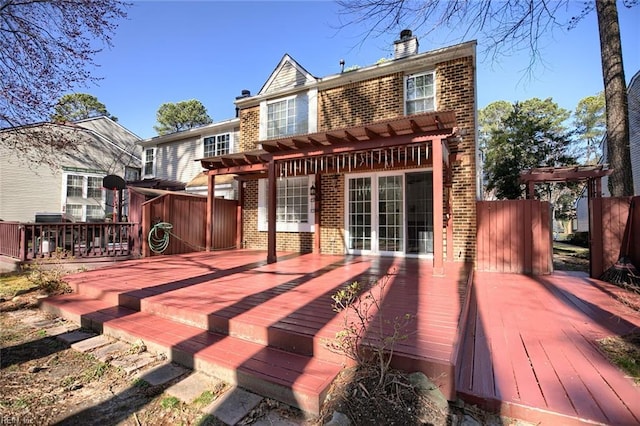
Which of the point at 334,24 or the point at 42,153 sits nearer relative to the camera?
the point at 334,24

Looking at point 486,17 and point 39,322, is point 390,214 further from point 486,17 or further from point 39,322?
point 39,322

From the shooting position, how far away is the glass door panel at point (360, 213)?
26.4 feet

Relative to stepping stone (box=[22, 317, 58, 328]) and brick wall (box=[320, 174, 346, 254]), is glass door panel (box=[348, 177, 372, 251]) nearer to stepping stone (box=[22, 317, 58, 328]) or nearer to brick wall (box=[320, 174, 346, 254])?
brick wall (box=[320, 174, 346, 254])

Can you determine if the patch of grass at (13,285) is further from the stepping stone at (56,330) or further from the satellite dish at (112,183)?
the satellite dish at (112,183)

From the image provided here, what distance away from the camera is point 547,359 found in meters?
2.59

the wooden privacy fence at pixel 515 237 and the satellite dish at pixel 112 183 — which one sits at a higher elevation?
the satellite dish at pixel 112 183

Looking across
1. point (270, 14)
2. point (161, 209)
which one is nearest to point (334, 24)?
point (270, 14)

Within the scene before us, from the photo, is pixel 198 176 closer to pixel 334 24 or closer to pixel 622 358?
pixel 334 24

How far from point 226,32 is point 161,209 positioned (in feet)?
19.4

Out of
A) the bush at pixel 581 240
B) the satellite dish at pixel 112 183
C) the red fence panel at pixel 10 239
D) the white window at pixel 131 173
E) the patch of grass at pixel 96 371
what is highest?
the white window at pixel 131 173

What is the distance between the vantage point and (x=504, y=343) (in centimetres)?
293

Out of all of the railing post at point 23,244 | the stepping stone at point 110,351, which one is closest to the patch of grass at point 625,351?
the stepping stone at point 110,351

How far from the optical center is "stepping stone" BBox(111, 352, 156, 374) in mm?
2643

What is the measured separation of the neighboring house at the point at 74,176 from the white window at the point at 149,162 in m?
2.33
